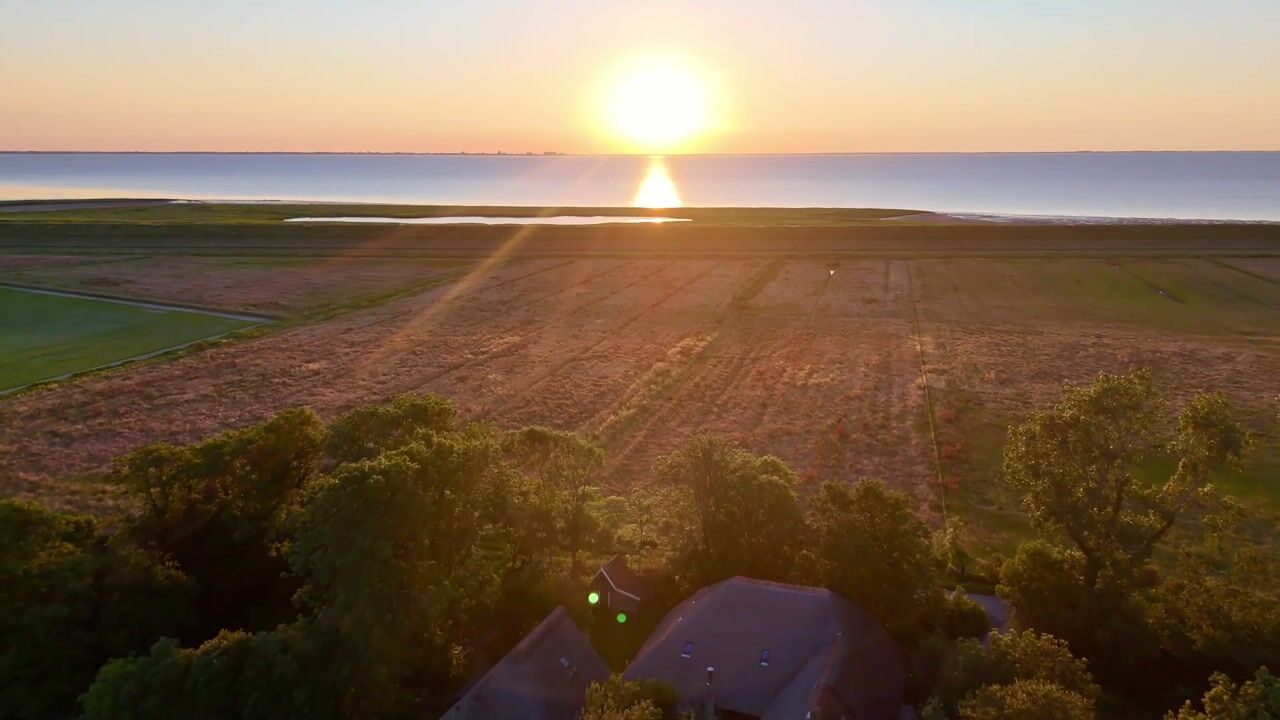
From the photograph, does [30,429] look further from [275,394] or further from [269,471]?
[269,471]

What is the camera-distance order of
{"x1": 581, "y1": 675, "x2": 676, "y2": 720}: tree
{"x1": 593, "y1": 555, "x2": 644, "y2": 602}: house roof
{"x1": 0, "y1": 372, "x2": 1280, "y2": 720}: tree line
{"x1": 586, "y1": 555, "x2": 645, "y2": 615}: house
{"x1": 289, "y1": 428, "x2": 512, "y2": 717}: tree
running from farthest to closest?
{"x1": 593, "y1": 555, "x2": 644, "y2": 602}: house roof, {"x1": 586, "y1": 555, "x2": 645, "y2": 615}: house, {"x1": 289, "y1": 428, "x2": 512, "y2": 717}: tree, {"x1": 0, "y1": 372, "x2": 1280, "y2": 720}: tree line, {"x1": 581, "y1": 675, "x2": 676, "y2": 720}: tree

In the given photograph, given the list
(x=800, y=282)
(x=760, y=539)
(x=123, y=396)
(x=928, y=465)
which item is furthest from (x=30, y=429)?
(x=800, y=282)

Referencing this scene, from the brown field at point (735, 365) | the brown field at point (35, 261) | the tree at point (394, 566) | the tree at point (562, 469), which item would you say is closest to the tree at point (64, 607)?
the tree at point (394, 566)

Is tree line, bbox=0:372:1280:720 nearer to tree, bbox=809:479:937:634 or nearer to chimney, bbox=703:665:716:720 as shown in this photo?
tree, bbox=809:479:937:634

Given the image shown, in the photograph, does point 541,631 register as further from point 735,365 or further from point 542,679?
point 735,365

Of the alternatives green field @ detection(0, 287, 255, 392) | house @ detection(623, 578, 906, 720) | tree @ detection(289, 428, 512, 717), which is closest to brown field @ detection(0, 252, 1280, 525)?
green field @ detection(0, 287, 255, 392)
